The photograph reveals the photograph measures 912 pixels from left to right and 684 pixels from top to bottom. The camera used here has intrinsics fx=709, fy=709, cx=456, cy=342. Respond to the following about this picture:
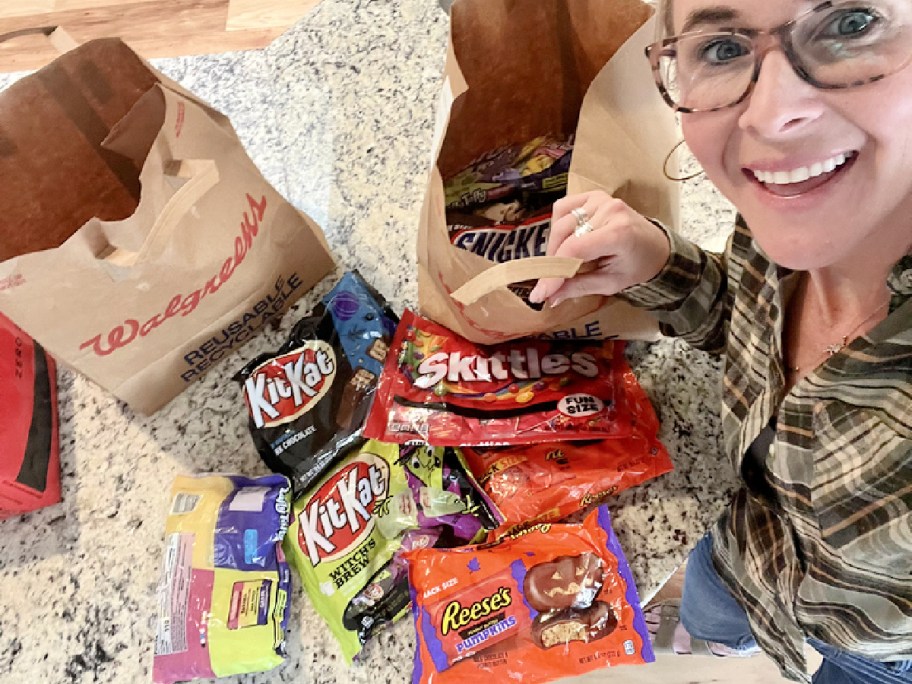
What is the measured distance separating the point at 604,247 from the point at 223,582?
50 centimetres

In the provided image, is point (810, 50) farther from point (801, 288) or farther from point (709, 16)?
point (801, 288)

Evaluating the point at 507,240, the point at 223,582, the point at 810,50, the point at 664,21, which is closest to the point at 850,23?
the point at 810,50

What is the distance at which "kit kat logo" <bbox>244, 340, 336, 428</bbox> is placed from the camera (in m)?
0.79

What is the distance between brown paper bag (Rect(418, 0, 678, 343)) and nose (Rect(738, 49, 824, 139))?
203 millimetres

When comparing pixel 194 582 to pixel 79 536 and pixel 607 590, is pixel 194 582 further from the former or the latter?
pixel 607 590

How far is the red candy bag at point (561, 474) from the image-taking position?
0.75m

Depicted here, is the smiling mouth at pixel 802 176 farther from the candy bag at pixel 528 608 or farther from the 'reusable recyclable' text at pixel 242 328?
the 'reusable recyclable' text at pixel 242 328

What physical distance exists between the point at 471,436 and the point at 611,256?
9.4 inches

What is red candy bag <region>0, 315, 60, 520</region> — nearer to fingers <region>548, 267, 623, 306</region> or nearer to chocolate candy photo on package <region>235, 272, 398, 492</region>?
chocolate candy photo on package <region>235, 272, 398, 492</region>

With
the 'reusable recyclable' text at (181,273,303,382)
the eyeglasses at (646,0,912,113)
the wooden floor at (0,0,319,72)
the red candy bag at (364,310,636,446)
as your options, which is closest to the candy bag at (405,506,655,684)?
the red candy bag at (364,310,636,446)


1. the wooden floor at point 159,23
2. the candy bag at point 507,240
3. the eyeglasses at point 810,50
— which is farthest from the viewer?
the wooden floor at point 159,23

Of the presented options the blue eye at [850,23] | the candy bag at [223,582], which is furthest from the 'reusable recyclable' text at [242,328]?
the blue eye at [850,23]

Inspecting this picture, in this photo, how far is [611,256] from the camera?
2.23ft

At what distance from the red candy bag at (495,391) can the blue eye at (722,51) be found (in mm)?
394
